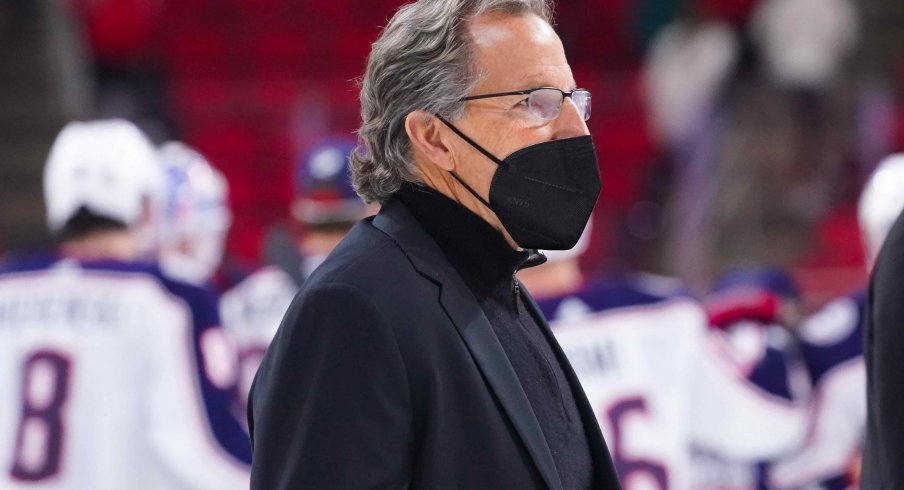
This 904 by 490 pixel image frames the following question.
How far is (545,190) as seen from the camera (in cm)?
228

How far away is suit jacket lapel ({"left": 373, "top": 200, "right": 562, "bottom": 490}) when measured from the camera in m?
2.10

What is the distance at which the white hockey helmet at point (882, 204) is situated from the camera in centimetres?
473

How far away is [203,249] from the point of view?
6152 millimetres

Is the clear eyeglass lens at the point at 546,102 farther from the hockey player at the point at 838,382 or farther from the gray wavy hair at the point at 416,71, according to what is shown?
the hockey player at the point at 838,382

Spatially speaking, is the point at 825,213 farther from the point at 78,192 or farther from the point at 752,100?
the point at 78,192

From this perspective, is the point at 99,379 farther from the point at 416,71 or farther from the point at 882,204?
the point at 882,204

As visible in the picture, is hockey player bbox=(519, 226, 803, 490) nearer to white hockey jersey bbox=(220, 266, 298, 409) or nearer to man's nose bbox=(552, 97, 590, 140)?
white hockey jersey bbox=(220, 266, 298, 409)

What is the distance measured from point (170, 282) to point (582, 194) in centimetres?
213

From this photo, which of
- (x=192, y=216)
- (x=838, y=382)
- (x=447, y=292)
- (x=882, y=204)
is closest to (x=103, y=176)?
(x=192, y=216)

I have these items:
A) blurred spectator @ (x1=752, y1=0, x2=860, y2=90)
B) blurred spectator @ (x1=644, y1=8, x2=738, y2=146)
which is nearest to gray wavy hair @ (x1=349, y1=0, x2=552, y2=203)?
blurred spectator @ (x1=644, y1=8, x2=738, y2=146)

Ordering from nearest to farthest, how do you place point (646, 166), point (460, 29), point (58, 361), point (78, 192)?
point (460, 29) → point (58, 361) → point (78, 192) → point (646, 166)

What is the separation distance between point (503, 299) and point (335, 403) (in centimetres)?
44

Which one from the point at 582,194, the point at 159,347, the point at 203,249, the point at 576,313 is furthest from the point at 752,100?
the point at 582,194

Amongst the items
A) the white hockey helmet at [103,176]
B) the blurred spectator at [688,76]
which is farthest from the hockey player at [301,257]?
the blurred spectator at [688,76]
